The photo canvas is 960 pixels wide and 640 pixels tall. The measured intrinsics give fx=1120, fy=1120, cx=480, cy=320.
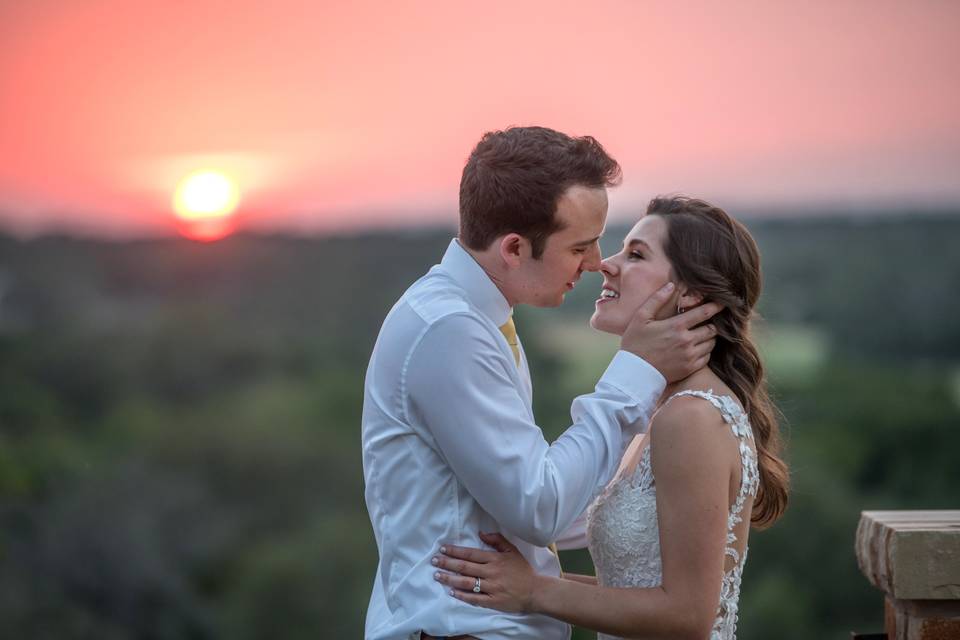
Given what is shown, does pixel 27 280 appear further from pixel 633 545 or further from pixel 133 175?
pixel 633 545

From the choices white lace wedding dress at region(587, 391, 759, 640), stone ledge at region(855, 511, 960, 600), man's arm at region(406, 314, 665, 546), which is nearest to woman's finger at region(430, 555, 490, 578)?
man's arm at region(406, 314, 665, 546)

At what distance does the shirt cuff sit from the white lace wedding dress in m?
0.21

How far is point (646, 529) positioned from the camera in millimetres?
3268

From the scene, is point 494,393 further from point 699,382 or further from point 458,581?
point 699,382

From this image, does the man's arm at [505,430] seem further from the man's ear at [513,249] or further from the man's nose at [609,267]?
the man's nose at [609,267]

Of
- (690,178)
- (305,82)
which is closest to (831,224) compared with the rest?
(690,178)

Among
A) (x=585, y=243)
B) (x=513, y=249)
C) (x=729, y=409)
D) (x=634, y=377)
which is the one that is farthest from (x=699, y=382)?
(x=513, y=249)

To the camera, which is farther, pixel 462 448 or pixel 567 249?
pixel 567 249

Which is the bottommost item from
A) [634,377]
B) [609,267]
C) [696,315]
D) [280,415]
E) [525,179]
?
[280,415]

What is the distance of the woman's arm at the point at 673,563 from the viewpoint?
2955 mm

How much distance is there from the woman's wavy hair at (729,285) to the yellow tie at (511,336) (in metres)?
0.52

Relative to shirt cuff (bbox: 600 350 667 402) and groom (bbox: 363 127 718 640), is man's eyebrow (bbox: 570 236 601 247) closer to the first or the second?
groom (bbox: 363 127 718 640)

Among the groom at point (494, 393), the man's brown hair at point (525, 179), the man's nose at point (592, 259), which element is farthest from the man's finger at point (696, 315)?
the man's brown hair at point (525, 179)

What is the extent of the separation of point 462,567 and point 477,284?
30.4 inches
